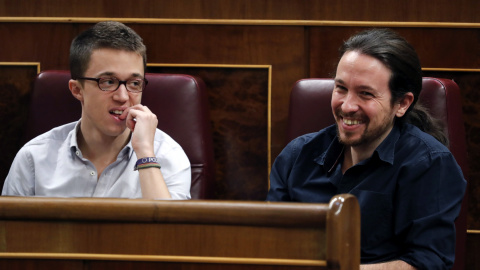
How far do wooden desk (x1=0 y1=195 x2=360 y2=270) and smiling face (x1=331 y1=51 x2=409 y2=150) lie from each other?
0.40 metres

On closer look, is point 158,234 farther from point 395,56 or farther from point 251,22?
point 251,22

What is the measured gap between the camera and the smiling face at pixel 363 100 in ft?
3.05

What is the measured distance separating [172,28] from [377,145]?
58 centimetres

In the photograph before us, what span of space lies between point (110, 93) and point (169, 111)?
13 centimetres

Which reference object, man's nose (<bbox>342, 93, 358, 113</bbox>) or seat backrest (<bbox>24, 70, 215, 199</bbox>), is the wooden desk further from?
seat backrest (<bbox>24, 70, 215, 199</bbox>)

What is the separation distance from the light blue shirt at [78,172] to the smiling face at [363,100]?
30 cm

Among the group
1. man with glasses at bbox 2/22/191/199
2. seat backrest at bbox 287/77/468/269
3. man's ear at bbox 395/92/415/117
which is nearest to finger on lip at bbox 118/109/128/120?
man with glasses at bbox 2/22/191/199

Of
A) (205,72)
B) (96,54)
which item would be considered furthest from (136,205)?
(205,72)

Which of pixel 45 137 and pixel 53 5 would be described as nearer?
pixel 45 137

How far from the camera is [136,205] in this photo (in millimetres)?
559

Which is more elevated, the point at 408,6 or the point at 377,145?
the point at 408,6

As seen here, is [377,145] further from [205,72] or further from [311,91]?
[205,72]

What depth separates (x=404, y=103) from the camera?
0.96 metres

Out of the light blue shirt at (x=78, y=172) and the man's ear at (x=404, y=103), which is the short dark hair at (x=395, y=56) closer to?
the man's ear at (x=404, y=103)
